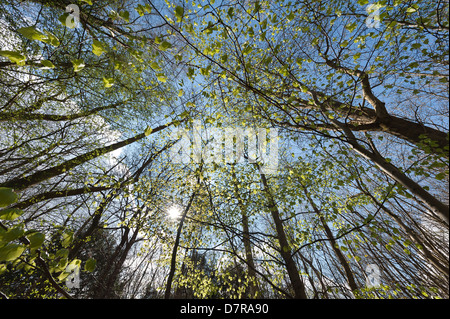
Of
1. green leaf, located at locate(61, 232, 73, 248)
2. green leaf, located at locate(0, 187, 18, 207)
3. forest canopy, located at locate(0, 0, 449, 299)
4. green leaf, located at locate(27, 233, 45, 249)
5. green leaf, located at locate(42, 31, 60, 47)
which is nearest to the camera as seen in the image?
green leaf, located at locate(0, 187, 18, 207)

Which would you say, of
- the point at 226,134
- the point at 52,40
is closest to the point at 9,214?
the point at 52,40

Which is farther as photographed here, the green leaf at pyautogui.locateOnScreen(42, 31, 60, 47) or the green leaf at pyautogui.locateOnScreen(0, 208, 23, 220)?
the green leaf at pyautogui.locateOnScreen(42, 31, 60, 47)

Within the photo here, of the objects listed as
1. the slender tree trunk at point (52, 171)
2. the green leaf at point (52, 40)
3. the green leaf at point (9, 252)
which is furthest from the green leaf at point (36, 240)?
the slender tree trunk at point (52, 171)

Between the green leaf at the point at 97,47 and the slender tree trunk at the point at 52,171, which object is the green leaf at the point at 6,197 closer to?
the green leaf at the point at 97,47

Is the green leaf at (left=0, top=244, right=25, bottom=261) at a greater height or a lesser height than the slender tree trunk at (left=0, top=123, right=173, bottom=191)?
lesser

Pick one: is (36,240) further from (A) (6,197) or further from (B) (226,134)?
(B) (226,134)

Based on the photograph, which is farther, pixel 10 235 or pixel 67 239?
pixel 67 239

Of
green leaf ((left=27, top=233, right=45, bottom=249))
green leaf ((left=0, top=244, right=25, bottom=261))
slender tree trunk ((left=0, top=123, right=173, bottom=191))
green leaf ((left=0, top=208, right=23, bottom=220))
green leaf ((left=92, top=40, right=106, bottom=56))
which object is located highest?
slender tree trunk ((left=0, top=123, right=173, bottom=191))

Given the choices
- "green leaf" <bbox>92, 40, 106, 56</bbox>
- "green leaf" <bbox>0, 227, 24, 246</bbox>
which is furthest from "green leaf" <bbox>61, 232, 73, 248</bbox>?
"green leaf" <bbox>92, 40, 106, 56</bbox>

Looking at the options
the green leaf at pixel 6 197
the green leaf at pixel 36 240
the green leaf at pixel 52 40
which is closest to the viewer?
the green leaf at pixel 6 197

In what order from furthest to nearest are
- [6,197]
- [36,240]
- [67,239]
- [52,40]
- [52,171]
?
[52,171] < [52,40] < [67,239] < [36,240] < [6,197]

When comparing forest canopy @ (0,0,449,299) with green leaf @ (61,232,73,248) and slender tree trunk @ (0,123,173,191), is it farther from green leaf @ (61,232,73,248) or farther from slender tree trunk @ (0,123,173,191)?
green leaf @ (61,232,73,248)

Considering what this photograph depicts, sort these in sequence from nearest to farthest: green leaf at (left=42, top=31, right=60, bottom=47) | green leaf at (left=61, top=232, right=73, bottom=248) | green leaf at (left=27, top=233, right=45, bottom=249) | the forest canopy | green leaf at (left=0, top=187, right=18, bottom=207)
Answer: green leaf at (left=0, top=187, right=18, bottom=207)
green leaf at (left=27, top=233, right=45, bottom=249)
green leaf at (left=61, top=232, right=73, bottom=248)
green leaf at (left=42, top=31, right=60, bottom=47)
the forest canopy

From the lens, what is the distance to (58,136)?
4.63m
